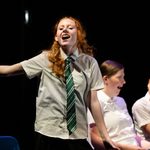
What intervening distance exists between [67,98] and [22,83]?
65.2 inches

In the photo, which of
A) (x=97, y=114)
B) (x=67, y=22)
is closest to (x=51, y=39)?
(x=67, y=22)

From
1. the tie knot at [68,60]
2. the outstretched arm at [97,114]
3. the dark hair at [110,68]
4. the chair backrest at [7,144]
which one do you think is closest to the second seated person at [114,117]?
the dark hair at [110,68]

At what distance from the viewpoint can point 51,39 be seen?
3846 mm

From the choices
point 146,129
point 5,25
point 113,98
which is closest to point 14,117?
point 5,25

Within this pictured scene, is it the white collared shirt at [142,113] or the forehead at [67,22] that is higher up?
the forehead at [67,22]

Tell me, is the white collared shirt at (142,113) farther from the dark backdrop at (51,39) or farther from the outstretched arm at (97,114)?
the dark backdrop at (51,39)

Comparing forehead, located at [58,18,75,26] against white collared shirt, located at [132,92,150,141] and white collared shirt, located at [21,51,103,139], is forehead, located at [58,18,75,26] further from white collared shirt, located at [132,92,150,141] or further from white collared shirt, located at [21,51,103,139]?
white collared shirt, located at [132,92,150,141]

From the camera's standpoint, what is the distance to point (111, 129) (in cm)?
268

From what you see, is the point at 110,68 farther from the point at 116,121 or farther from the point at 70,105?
the point at 70,105

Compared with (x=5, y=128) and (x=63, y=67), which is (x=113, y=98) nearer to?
(x=63, y=67)

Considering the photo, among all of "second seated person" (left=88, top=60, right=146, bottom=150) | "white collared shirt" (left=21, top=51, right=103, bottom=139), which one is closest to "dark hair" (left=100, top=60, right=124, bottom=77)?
"second seated person" (left=88, top=60, right=146, bottom=150)

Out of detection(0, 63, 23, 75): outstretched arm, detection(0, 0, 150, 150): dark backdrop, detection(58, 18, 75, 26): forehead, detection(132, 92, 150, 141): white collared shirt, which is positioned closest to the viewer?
detection(0, 63, 23, 75): outstretched arm

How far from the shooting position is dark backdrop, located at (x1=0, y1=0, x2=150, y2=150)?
11.8 ft

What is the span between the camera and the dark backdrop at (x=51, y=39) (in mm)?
3605
